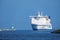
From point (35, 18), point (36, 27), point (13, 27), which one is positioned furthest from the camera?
point (13, 27)

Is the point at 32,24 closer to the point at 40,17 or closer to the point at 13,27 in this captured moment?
the point at 40,17

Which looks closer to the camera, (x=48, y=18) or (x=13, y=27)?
(x=48, y=18)

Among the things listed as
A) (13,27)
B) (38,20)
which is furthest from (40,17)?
(13,27)

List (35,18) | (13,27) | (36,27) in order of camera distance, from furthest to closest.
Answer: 1. (13,27)
2. (35,18)
3. (36,27)

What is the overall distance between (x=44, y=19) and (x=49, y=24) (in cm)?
417

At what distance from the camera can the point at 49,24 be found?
132 m

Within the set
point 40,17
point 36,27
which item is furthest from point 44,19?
point 36,27

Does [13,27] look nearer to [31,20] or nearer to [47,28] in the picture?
[31,20]

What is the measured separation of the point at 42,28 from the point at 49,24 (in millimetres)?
6486

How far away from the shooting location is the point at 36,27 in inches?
4936

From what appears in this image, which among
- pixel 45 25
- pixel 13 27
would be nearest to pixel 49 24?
pixel 45 25

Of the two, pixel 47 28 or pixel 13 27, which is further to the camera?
pixel 13 27

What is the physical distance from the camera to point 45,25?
12888cm

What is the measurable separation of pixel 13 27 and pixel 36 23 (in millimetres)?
19408
